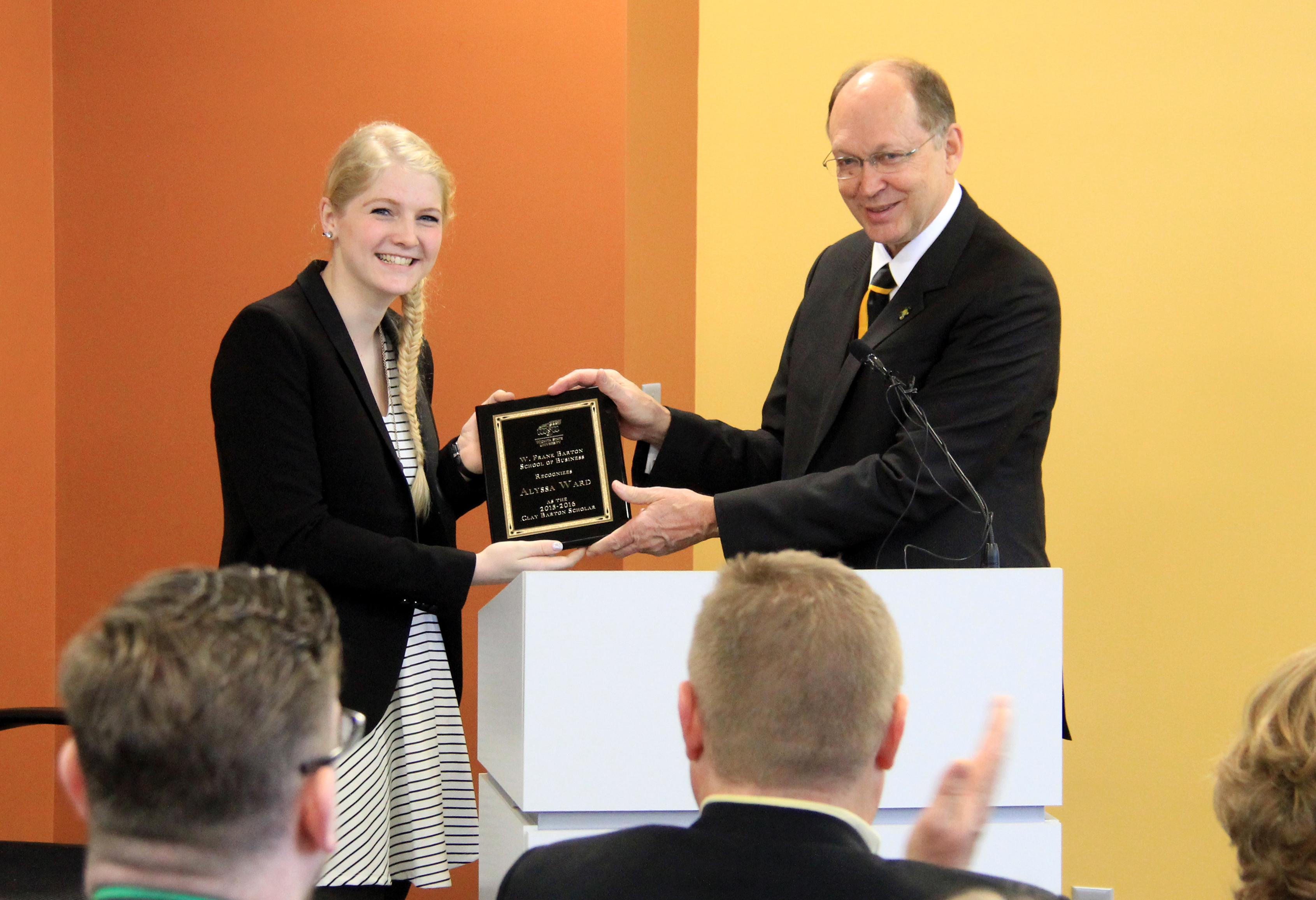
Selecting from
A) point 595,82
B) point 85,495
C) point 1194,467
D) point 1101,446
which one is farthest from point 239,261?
point 1194,467

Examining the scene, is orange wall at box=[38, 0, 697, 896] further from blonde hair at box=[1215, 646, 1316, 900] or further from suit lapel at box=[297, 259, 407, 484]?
blonde hair at box=[1215, 646, 1316, 900]

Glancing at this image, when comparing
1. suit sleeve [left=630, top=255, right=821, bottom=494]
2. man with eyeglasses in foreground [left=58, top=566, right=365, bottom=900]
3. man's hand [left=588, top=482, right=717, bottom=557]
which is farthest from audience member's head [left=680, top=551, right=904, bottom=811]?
suit sleeve [left=630, top=255, right=821, bottom=494]

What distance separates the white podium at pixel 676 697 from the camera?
187cm

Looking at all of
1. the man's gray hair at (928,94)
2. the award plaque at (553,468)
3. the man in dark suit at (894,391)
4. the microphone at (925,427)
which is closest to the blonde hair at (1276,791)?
the microphone at (925,427)

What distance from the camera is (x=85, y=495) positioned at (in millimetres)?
3783

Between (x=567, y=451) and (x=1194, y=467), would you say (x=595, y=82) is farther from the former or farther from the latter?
(x=1194, y=467)

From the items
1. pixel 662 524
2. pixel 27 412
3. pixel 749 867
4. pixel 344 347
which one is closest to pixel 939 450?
pixel 662 524

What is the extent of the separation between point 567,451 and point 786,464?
1.57 ft

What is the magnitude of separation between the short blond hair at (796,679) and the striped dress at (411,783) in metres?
1.17

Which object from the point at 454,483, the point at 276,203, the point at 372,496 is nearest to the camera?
the point at 372,496

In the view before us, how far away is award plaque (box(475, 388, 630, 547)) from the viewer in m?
2.61

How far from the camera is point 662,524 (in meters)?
2.55

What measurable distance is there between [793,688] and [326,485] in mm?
1406

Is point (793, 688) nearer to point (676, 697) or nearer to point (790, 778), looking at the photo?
point (790, 778)
